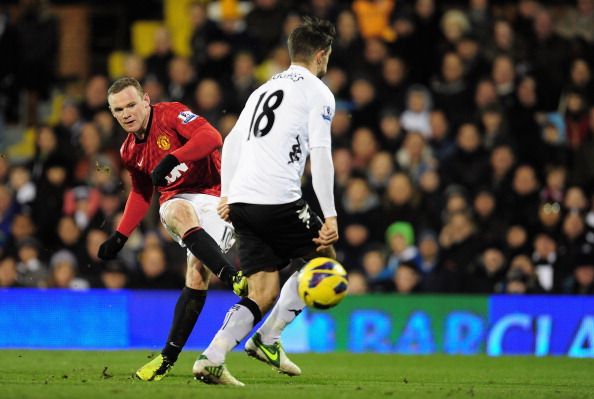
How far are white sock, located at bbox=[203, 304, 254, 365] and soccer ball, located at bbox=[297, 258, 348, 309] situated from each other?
37 centimetres

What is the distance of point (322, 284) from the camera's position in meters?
7.07

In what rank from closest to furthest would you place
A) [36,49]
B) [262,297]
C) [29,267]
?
[262,297], [29,267], [36,49]

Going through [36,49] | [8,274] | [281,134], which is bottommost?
[8,274]

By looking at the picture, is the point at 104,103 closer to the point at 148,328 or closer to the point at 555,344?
the point at 148,328

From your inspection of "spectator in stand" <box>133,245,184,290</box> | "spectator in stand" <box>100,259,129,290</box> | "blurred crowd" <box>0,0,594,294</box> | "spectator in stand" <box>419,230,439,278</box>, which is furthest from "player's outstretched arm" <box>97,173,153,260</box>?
"spectator in stand" <box>419,230,439,278</box>

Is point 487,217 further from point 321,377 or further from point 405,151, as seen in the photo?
point 321,377

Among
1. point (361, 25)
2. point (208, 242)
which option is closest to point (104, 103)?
point (361, 25)

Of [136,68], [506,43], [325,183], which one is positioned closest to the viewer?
[325,183]

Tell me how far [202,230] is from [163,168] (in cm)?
54

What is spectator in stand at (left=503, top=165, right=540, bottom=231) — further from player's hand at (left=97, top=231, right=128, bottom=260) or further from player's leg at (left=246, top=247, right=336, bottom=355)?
player's leg at (left=246, top=247, right=336, bottom=355)

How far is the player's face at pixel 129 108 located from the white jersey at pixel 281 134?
1.22m

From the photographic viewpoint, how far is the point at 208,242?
7914 mm

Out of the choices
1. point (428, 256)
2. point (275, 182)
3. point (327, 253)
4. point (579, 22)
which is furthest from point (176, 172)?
point (579, 22)

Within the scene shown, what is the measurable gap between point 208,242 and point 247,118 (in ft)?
3.28
